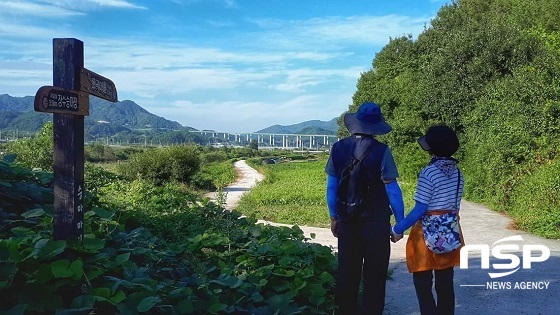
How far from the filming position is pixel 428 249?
4.22 m

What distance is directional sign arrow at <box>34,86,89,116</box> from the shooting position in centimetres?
349

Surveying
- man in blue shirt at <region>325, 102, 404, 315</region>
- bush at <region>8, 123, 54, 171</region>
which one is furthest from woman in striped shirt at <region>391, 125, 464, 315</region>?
bush at <region>8, 123, 54, 171</region>

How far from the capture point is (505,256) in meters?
8.35

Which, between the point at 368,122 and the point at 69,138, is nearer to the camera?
the point at 69,138

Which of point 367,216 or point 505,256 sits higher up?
point 367,216

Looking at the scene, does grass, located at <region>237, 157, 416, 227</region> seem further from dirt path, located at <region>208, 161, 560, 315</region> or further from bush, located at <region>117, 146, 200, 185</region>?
bush, located at <region>117, 146, 200, 185</region>

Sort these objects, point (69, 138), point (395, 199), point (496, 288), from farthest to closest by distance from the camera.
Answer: point (496, 288) → point (395, 199) → point (69, 138)

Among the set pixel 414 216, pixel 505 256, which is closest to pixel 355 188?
pixel 414 216

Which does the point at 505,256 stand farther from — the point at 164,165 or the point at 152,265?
the point at 164,165

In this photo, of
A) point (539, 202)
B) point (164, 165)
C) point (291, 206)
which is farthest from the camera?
point (164, 165)

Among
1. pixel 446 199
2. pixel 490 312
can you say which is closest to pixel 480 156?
pixel 490 312

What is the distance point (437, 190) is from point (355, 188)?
2.02 feet

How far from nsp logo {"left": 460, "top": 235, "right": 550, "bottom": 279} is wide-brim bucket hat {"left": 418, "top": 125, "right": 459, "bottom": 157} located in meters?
2.79

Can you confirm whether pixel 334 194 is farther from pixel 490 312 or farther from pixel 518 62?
pixel 518 62
